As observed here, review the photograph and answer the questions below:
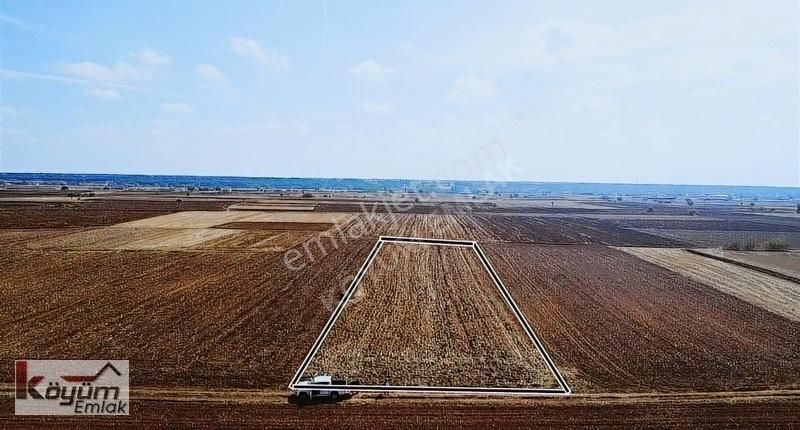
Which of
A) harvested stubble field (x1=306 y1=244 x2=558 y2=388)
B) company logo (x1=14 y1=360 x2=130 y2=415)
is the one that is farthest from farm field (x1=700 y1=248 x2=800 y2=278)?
company logo (x1=14 y1=360 x2=130 y2=415)

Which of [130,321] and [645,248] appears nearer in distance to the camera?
[130,321]

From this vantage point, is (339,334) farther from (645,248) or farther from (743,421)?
(645,248)

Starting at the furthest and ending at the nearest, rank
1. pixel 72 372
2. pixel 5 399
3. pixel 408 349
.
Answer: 1. pixel 408 349
2. pixel 72 372
3. pixel 5 399

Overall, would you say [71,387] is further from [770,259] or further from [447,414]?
[770,259]

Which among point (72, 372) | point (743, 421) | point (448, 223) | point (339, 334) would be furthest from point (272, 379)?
point (448, 223)

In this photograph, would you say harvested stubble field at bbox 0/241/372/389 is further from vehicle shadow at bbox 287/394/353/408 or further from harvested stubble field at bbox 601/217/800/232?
harvested stubble field at bbox 601/217/800/232

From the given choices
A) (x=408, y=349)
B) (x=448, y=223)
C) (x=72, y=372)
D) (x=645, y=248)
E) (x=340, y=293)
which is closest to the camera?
(x=72, y=372)

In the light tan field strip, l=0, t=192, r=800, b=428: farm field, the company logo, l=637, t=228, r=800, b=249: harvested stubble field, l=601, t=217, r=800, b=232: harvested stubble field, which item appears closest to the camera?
the company logo

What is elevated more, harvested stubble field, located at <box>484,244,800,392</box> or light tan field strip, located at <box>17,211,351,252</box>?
light tan field strip, located at <box>17,211,351,252</box>
